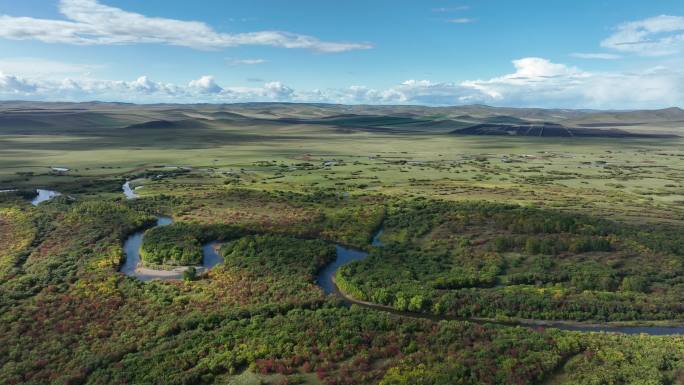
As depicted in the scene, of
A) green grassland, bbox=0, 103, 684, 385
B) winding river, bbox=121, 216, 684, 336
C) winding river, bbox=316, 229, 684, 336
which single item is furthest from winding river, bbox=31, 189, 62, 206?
winding river, bbox=316, 229, 684, 336

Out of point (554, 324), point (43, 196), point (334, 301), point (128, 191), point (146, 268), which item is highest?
point (334, 301)

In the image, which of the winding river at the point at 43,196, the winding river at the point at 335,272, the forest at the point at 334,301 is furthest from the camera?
Answer: the winding river at the point at 43,196

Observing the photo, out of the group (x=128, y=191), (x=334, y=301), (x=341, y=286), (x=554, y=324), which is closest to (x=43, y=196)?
(x=128, y=191)

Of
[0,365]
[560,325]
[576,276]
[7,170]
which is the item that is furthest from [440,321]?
→ [7,170]

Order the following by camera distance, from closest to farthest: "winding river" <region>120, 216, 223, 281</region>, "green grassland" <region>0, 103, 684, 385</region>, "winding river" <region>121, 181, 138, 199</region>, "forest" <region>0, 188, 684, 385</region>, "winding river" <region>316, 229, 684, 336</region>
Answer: "forest" <region>0, 188, 684, 385</region>, "green grassland" <region>0, 103, 684, 385</region>, "winding river" <region>316, 229, 684, 336</region>, "winding river" <region>120, 216, 223, 281</region>, "winding river" <region>121, 181, 138, 199</region>

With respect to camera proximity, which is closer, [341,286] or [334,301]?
[334,301]

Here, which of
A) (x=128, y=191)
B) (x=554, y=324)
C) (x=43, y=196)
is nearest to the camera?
(x=554, y=324)

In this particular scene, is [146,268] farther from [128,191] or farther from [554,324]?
[128,191]

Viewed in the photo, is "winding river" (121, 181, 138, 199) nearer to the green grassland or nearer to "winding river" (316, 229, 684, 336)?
the green grassland

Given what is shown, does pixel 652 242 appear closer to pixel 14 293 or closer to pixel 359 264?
pixel 359 264

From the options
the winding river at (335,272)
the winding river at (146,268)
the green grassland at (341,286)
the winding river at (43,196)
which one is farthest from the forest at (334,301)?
the winding river at (43,196)

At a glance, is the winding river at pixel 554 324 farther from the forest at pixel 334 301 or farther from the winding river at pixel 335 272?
the forest at pixel 334 301
